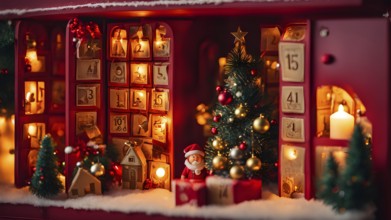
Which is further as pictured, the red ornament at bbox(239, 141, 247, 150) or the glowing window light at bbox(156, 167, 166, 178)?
the glowing window light at bbox(156, 167, 166, 178)

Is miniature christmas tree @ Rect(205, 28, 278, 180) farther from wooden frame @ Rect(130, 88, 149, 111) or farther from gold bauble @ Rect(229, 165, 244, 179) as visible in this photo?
wooden frame @ Rect(130, 88, 149, 111)

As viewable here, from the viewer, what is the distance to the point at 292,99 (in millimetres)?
3967

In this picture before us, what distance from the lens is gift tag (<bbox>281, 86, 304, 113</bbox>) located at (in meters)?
3.94

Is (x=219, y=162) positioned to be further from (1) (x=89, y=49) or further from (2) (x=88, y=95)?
(1) (x=89, y=49)

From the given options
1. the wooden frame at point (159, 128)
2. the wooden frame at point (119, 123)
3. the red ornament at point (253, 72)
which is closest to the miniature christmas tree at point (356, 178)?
the red ornament at point (253, 72)

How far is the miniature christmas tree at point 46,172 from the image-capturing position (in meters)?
4.17

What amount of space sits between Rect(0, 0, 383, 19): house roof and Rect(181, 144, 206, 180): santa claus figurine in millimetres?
925

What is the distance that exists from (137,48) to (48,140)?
3.00 feet

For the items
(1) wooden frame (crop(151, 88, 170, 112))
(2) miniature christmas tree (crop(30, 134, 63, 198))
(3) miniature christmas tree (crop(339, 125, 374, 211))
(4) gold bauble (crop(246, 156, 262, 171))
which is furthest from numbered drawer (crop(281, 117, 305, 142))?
(2) miniature christmas tree (crop(30, 134, 63, 198))

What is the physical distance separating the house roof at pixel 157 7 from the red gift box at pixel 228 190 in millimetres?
1092

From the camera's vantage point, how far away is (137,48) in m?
4.43

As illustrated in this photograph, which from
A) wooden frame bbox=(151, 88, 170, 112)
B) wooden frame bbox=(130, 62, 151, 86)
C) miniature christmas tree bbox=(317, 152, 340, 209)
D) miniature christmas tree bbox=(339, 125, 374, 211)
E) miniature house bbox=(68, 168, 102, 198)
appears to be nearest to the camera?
miniature christmas tree bbox=(339, 125, 374, 211)

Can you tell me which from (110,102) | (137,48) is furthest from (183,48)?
(110,102)

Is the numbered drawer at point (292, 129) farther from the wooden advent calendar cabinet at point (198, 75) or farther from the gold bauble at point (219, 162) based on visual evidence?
the gold bauble at point (219, 162)
